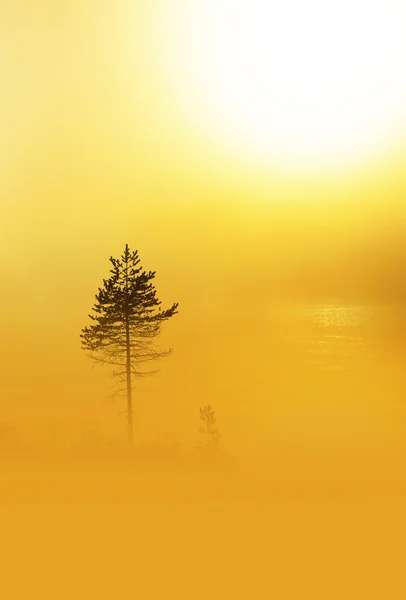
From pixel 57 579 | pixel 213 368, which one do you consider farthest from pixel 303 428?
pixel 213 368

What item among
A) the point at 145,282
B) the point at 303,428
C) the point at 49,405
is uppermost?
the point at 145,282

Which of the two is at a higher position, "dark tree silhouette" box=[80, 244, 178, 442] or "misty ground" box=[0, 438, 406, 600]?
"dark tree silhouette" box=[80, 244, 178, 442]

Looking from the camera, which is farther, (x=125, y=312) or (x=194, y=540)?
(x=125, y=312)

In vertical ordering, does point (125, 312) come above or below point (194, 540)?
above

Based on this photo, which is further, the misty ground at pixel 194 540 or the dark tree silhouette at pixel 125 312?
the dark tree silhouette at pixel 125 312

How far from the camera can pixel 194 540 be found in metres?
9.63

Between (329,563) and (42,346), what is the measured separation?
111 meters

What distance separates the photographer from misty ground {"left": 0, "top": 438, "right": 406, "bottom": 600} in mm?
8125

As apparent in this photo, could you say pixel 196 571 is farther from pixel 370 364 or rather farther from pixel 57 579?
pixel 370 364

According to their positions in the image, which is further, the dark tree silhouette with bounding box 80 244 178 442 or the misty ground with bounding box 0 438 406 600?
the dark tree silhouette with bounding box 80 244 178 442

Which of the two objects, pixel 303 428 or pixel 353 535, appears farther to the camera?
pixel 303 428

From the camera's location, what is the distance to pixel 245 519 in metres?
10.7

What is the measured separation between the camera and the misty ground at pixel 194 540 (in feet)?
26.7

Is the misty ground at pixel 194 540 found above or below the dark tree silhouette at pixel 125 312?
below
